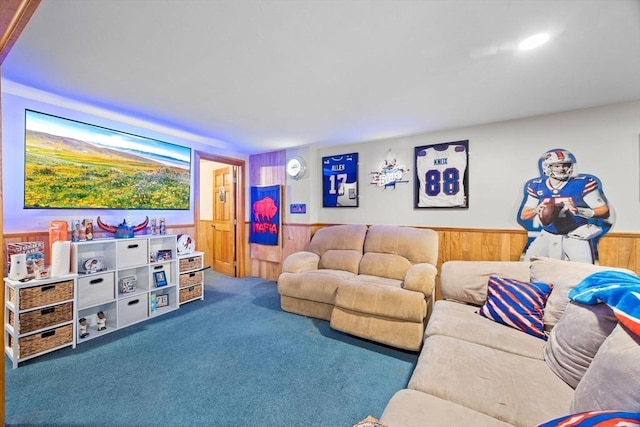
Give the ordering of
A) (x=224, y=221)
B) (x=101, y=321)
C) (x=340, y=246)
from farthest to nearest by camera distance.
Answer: (x=224, y=221), (x=340, y=246), (x=101, y=321)

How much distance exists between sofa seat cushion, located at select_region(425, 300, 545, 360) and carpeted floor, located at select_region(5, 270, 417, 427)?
48 cm

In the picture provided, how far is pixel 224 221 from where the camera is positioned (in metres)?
4.79

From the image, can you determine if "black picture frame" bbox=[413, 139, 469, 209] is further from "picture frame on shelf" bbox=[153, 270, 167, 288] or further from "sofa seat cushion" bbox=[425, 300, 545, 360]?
"picture frame on shelf" bbox=[153, 270, 167, 288]

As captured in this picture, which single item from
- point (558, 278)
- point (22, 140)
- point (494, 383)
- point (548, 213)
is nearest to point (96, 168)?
point (22, 140)

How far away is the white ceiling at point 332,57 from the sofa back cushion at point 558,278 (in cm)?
140

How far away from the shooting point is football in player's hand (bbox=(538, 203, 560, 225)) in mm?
2545

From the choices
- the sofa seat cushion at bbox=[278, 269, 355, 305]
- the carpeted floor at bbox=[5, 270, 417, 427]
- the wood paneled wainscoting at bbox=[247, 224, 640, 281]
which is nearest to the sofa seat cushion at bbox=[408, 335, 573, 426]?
A: the carpeted floor at bbox=[5, 270, 417, 427]

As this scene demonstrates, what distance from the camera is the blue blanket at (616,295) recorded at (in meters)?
0.97

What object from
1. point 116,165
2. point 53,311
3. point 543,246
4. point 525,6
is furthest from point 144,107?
point 543,246

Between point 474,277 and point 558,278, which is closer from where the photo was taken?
point 558,278

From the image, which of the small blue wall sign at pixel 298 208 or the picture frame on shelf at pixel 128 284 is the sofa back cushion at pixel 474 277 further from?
the picture frame on shelf at pixel 128 284

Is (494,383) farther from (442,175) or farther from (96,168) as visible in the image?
(96,168)

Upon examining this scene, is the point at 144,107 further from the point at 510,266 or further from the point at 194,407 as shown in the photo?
the point at 510,266

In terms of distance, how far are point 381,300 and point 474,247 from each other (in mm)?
1437
